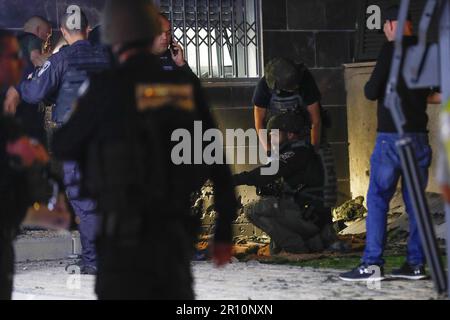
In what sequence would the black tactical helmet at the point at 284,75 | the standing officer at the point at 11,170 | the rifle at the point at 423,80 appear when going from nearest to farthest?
the standing officer at the point at 11,170 < the rifle at the point at 423,80 < the black tactical helmet at the point at 284,75

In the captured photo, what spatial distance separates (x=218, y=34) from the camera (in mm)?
11375

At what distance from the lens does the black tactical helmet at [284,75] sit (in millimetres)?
9800

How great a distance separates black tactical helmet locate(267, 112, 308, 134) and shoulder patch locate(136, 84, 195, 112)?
483 centimetres

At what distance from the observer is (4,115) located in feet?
17.5

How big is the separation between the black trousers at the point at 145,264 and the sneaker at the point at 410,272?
3441mm

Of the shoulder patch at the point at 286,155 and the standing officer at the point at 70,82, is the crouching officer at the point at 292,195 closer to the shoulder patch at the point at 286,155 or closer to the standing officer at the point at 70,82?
the shoulder patch at the point at 286,155

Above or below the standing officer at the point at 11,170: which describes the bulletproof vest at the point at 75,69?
above

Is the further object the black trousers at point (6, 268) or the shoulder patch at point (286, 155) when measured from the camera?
the shoulder patch at point (286, 155)

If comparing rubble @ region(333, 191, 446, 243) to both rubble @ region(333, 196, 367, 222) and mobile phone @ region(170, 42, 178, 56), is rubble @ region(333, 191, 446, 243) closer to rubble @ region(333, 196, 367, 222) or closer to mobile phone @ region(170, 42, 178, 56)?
rubble @ region(333, 196, 367, 222)

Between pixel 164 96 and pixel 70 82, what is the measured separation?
359 cm

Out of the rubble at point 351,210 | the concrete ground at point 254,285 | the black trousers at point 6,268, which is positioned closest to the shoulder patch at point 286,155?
the concrete ground at point 254,285

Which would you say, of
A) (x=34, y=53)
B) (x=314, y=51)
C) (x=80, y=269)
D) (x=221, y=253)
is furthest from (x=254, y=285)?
(x=314, y=51)

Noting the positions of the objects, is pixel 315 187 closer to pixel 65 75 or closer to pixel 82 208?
pixel 82 208
